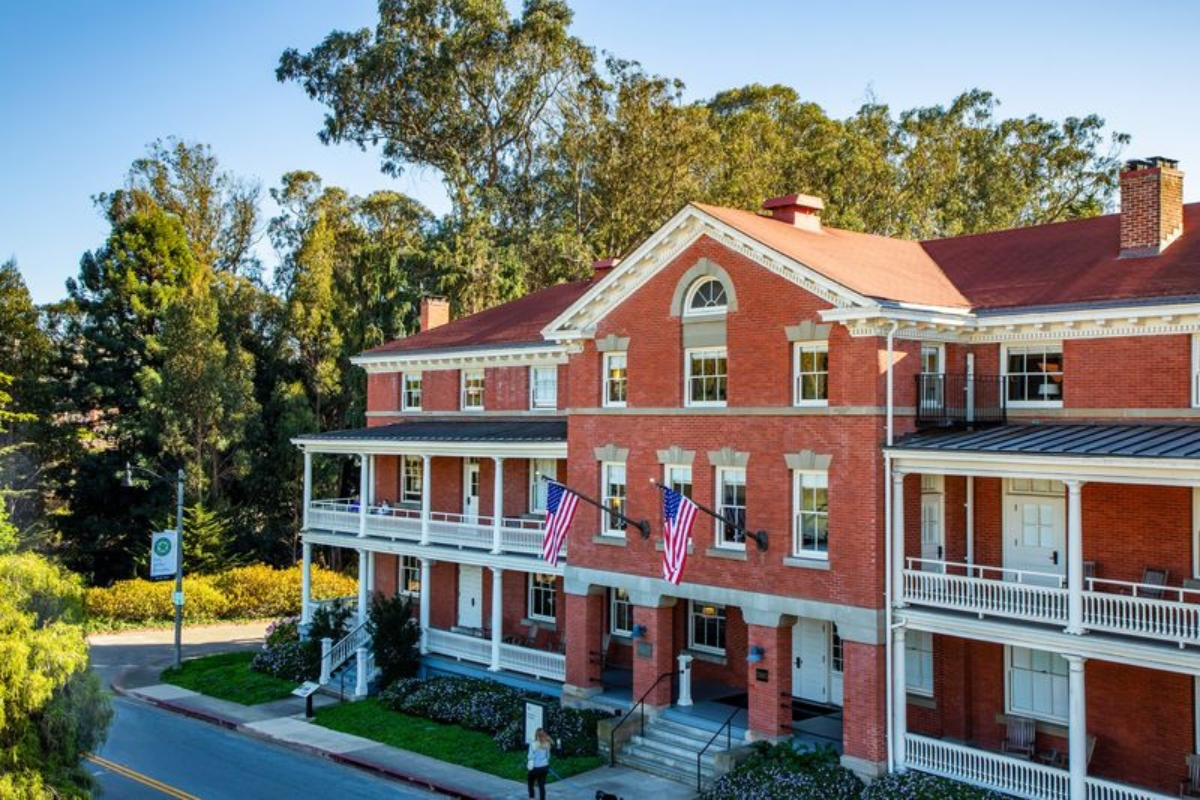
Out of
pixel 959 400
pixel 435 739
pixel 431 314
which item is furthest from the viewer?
pixel 431 314

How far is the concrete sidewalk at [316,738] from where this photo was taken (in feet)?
75.5

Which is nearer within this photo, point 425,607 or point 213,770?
point 213,770

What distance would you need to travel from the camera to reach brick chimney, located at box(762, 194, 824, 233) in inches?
1065

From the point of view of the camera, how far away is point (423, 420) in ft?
123

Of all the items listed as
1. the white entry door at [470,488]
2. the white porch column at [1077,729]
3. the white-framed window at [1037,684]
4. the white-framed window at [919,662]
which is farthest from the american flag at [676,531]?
the white entry door at [470,488]

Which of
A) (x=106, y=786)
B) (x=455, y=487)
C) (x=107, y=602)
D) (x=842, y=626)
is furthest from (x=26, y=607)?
(x=107, y=602)

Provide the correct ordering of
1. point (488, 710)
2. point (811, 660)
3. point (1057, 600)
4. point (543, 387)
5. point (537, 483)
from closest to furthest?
point (1057, 600) < point (811, 660) < point (488, 710) < point (537, 483) < point (543, 387)

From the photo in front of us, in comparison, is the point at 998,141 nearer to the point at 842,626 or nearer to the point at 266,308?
the point at 266,308

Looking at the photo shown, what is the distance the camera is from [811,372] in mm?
23047

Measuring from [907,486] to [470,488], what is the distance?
15.8 m

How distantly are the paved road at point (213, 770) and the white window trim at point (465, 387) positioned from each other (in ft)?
39.6

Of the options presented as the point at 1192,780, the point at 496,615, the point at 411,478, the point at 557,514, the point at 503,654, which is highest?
the point at 411,478

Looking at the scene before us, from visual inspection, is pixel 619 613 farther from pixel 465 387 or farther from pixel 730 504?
pixel 465 387

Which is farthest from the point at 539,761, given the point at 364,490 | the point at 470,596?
the point at 364,490
